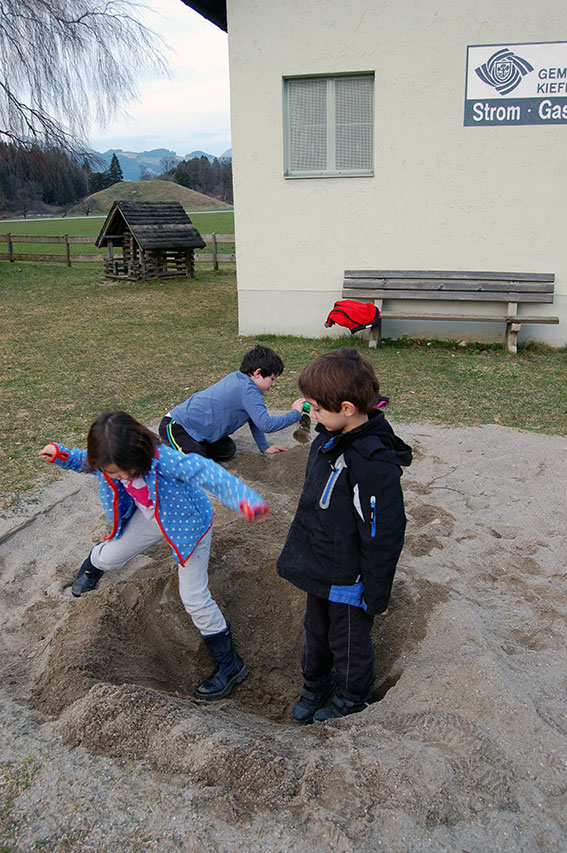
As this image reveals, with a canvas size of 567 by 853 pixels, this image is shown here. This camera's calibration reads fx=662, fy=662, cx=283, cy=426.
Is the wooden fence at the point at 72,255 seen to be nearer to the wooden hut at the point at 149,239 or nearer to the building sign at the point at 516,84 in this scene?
the wooden hut at the point at 149,239

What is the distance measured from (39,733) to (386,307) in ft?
28.2

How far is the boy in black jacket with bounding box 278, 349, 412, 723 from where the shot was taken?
2.42 meters

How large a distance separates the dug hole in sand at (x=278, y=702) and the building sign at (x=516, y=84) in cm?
665

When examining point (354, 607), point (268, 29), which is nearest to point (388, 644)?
point (354, 607)

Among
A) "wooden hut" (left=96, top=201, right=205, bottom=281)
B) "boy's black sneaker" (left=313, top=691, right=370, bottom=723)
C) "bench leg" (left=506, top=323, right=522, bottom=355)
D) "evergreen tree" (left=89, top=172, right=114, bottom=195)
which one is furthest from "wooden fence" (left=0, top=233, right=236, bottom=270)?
"evergreen tree" (left=89, top=172, right=114, bottom=195)

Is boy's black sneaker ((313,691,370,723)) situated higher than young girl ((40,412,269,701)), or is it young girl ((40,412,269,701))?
young girl ((40,412,269,701))

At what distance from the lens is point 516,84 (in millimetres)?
8953

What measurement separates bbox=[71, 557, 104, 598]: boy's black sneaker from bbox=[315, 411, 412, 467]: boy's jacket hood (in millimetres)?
1646

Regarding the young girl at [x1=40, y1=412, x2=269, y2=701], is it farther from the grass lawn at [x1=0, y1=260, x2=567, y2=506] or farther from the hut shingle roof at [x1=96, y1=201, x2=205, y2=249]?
the hut shingle roof at [x1=96, y1=201, x2=205, y2=249]

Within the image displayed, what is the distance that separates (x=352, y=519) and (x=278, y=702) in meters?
1.17

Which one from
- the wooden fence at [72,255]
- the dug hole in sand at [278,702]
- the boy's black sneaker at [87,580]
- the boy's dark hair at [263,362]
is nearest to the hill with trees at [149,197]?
the wooden fence at [72,255]

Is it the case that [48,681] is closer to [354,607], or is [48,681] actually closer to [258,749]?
[258,749]

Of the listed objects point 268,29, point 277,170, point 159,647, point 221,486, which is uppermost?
point 268,29

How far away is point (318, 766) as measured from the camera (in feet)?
7.39
